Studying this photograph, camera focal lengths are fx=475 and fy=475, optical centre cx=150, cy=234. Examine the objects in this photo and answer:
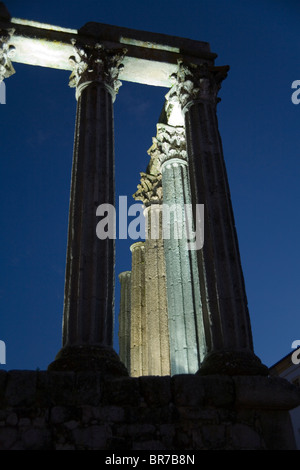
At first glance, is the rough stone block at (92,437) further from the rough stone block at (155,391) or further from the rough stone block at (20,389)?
the rough stone block at (20,389)

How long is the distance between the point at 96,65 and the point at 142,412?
39.5 ft

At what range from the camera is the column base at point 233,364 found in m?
11.3

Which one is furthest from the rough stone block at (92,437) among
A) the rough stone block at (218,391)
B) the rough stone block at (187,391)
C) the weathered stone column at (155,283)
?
the weathered stone column at (155,283)

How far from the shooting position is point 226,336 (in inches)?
477

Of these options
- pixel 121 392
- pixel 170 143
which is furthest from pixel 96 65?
pixel 121 392

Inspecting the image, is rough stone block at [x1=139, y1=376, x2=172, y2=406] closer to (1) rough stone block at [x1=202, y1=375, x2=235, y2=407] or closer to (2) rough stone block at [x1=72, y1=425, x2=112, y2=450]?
(1) rough stone block at [x1=202, y1=375, x2=235, y2=407]

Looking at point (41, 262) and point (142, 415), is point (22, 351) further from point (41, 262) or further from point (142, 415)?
point (142, 415)

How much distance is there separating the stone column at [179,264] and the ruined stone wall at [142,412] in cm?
518

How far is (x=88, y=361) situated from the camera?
11.0 metres

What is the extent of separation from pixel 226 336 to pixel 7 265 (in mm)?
144665

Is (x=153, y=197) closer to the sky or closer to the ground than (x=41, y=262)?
closer to the ground

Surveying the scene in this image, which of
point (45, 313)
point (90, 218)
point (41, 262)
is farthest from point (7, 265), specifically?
point (90, 218)
